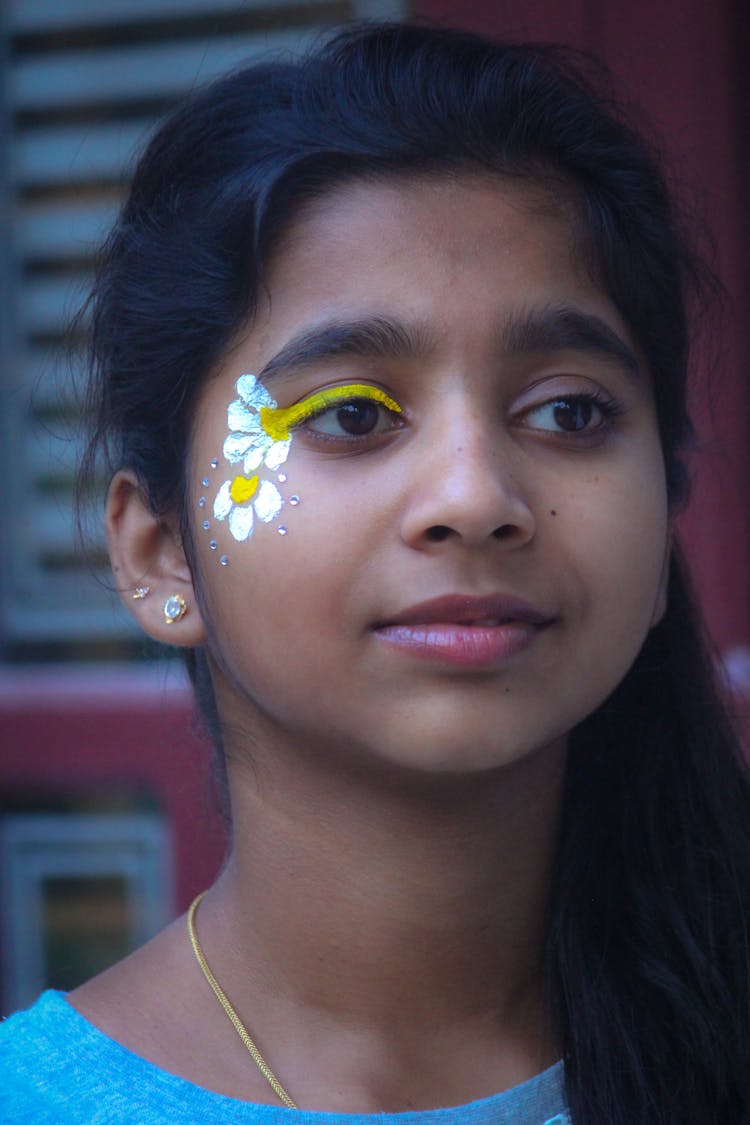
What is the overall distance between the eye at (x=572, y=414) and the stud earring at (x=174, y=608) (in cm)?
47

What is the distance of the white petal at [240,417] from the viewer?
154cm

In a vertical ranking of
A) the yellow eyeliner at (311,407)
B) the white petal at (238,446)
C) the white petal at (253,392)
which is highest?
the white petal at (253,392)

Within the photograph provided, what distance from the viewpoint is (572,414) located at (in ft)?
5.07

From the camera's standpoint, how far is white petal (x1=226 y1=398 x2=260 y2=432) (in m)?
1.54

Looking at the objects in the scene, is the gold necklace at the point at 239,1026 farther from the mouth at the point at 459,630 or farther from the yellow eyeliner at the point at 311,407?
the yellow eyeliner at the point at 311,407

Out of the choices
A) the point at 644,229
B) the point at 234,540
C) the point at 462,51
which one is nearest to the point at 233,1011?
the point at 234,540

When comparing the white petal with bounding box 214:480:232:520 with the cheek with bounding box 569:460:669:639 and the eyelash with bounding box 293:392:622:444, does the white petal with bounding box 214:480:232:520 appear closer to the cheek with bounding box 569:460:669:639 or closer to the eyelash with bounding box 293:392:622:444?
the eyelash with bounding box 293:392:622:444

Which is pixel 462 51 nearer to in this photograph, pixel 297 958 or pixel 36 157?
pixel 297 958

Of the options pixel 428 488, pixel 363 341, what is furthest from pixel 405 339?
pixel 428 488

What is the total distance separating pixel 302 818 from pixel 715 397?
1.58 meters

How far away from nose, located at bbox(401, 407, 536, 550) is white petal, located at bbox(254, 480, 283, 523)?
16 cm

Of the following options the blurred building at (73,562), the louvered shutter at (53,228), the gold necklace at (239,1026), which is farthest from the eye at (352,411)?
the louvered shutter at (53,228)

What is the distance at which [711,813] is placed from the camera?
1.86 m

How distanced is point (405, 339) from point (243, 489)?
25 cm
